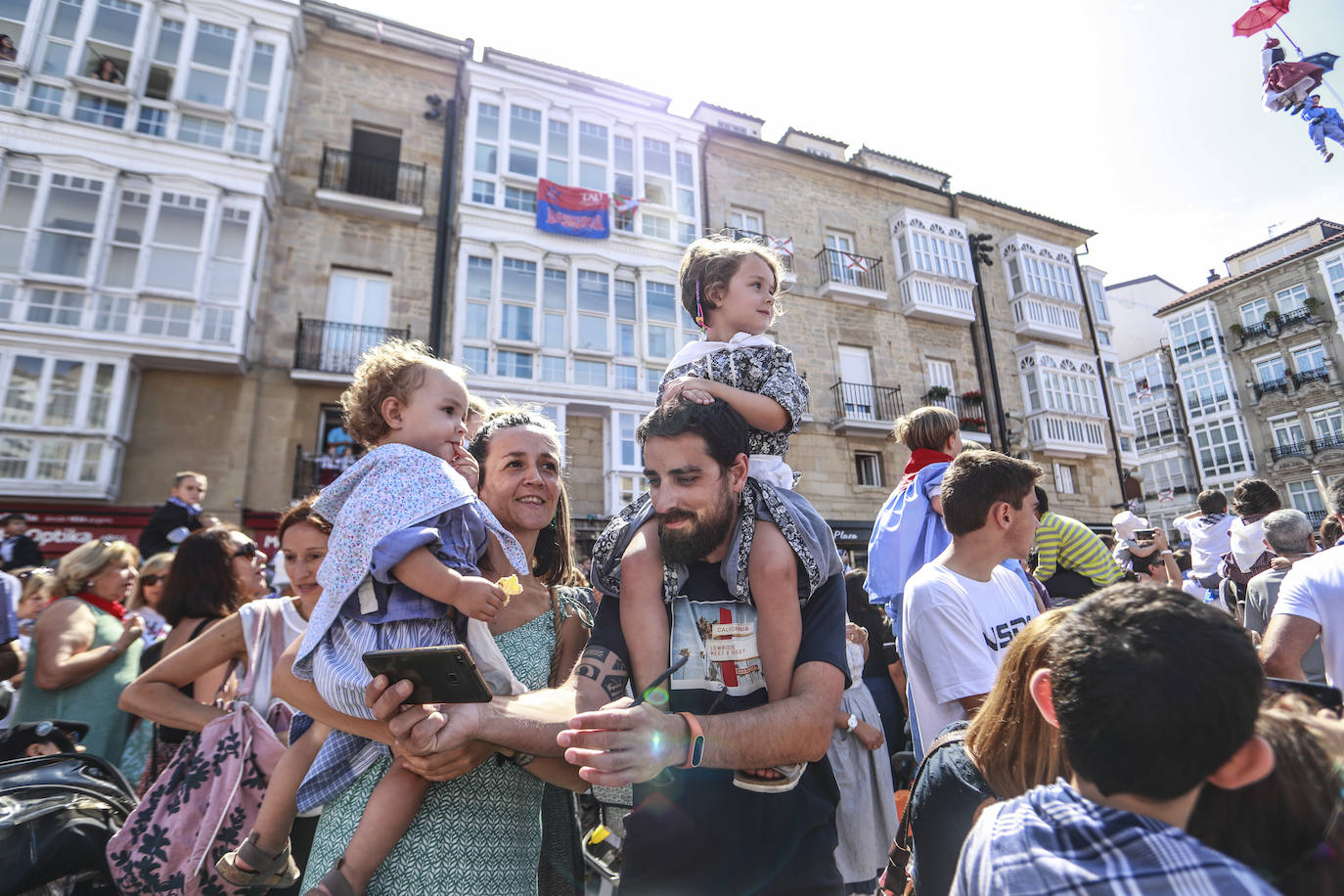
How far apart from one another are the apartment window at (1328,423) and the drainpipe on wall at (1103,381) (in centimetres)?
1709

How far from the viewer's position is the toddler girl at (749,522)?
188 cm

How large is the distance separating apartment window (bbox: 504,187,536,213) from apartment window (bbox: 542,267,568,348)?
1643mm

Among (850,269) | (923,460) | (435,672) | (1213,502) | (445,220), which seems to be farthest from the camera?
(850,269)

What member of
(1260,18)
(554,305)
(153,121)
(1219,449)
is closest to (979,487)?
(1260,18)

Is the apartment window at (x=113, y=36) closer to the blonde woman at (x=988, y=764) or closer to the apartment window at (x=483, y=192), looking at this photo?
the apartment window at (x=483, y=192)

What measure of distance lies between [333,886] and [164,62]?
721 inches

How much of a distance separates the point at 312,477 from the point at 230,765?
12320 mm

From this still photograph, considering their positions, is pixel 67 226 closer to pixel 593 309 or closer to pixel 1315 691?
pixel 593 309

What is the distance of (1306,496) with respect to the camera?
3173 centimetres

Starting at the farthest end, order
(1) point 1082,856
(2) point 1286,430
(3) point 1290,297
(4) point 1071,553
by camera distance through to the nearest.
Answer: (2) point 1286,430 < (3) point 1290,297 < (4) point 1071,553 < (1) point 1082,856

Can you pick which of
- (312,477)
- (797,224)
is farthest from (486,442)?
(797,224)

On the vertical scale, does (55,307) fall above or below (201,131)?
below

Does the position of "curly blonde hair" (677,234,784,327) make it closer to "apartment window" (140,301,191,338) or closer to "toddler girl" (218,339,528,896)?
"toddler girl" (218,339,528,896)

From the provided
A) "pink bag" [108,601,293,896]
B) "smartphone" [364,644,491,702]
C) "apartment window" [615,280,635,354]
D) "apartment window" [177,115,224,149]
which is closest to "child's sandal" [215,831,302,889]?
"pink bag" [108,601,293,896]
